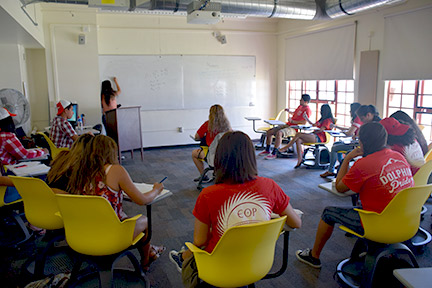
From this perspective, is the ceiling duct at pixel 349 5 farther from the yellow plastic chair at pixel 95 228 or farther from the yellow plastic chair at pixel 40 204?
the yellow plastic chair at pixel 40 204

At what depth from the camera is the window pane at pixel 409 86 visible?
555 cm

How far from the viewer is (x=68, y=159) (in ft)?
7.37

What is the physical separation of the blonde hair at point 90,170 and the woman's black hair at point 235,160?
2.54 feet

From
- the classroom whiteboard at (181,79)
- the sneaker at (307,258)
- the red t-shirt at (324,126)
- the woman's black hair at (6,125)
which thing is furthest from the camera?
the classroom whiteboard at (181,79)

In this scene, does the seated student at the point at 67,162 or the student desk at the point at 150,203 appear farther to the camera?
the student desk at the point at 150,203

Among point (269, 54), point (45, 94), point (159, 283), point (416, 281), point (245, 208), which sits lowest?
point (159, 283)

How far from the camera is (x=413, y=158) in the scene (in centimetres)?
323

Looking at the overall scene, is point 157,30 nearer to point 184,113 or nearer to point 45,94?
point 184,113

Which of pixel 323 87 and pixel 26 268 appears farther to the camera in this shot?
pixel 323 87

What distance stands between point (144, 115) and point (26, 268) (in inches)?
205

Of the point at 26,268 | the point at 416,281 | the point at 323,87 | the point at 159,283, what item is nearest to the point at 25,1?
the point at 26,268

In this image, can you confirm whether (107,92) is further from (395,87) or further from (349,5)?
(395,87)

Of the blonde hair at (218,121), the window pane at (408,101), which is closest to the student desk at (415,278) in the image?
the blonde hair at (218,121)

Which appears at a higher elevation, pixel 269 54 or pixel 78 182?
pixel 269 54
